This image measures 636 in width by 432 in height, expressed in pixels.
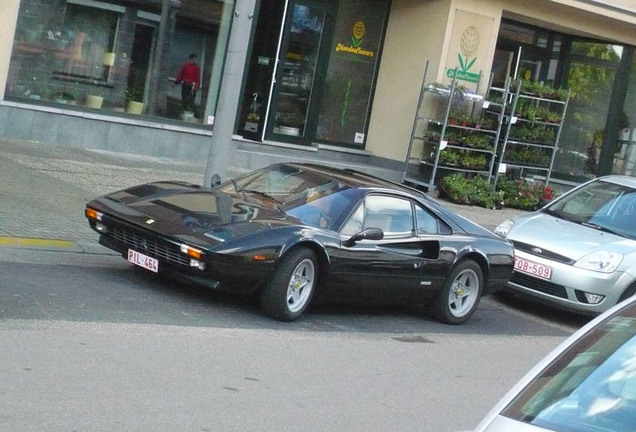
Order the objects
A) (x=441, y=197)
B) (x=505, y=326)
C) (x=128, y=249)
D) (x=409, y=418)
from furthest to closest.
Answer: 1. (x=441, y=197)
2. (x=505, y=326)
3. (x=128, y=249)
4. (x=409, y=418)

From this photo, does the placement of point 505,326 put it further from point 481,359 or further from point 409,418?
point 409,418

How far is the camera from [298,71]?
2039 cm

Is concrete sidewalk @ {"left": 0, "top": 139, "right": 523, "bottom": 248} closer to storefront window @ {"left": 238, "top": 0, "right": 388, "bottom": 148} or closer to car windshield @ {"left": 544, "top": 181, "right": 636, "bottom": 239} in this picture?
storefront window @ {"left": 238, "top": 0, "right": 388, "bottom": 148}

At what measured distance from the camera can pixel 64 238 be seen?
37.0 feet

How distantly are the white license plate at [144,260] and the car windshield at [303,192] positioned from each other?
1318 millimetres

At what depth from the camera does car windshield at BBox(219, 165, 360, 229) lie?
10.3 m

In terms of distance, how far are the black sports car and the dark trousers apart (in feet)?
26.0

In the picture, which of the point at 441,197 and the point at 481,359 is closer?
the point at 481,359

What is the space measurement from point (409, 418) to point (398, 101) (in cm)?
1403

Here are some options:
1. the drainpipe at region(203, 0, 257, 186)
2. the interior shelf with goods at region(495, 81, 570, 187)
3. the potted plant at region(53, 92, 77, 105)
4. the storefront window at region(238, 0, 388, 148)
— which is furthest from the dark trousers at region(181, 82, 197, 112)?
the drainpipe at region(203, 0, 257, 186)

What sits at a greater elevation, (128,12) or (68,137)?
(128,12)

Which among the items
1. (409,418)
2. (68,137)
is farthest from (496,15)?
(409,418)

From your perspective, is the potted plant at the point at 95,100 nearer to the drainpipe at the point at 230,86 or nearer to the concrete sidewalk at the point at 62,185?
the concrete sidewalk at the point at 62,185

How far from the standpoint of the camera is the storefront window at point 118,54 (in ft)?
55.6
